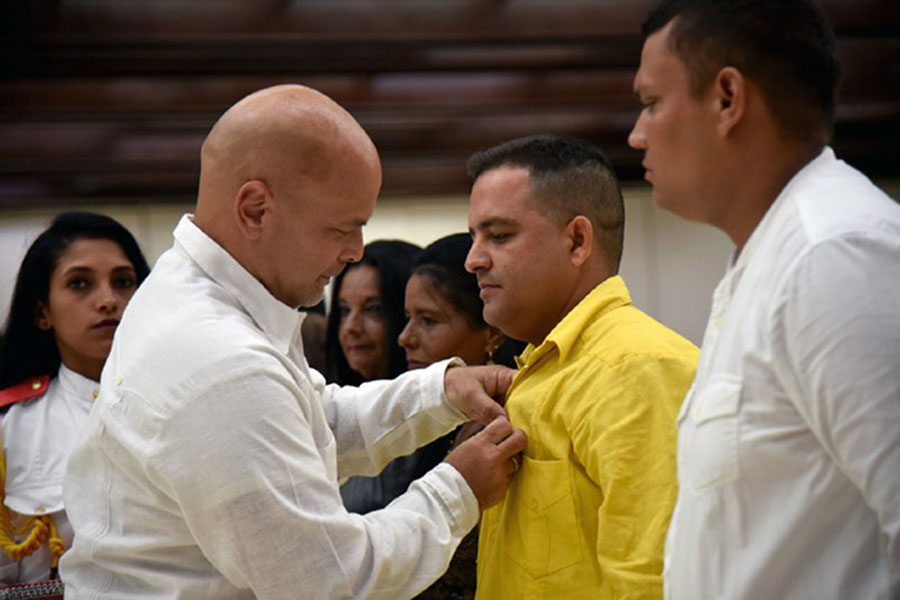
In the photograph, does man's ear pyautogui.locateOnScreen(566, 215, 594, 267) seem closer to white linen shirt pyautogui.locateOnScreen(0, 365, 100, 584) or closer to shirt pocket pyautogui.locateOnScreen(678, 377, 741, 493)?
shirt pocket pyautogui.locateOnScreen(678, 377, 741, 493)

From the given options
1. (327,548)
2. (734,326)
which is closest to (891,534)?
(734,326)

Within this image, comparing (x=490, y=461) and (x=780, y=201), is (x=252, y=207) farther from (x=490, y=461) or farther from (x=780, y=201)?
(x=780, y=201)

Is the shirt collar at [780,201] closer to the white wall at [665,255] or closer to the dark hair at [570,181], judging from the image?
the dark hair at [570,181]

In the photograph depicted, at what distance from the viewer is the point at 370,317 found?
3441 mm

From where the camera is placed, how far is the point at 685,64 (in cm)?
127

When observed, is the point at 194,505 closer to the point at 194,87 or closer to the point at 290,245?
the point at 290,245

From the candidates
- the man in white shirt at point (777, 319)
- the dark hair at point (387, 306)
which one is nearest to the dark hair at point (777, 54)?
the man in white shirt at point (777, 319)

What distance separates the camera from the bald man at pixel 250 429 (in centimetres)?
160

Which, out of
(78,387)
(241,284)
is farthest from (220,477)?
(78,387)

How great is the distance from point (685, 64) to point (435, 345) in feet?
5.43

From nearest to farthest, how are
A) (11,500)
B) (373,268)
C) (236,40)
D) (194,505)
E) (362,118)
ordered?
1. (194,505)
2. (11,500)
3. (373,268)
4. (236,40)
5. (362,118)

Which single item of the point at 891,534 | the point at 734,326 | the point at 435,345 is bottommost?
the point at 435,345

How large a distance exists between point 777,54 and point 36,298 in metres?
2.10

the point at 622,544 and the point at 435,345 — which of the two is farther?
the point at 435,345
